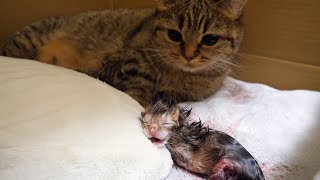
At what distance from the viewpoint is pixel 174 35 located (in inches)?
52.0

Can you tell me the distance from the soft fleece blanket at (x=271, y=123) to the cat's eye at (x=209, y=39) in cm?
24

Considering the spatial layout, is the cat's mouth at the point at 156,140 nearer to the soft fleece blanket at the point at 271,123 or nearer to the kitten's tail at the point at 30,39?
the soft fleece blanket at the point at 271,123

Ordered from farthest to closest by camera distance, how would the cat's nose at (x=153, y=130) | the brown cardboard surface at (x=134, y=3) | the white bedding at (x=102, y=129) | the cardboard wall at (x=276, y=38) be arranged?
the brown cardboard surface at (x=134, y=3)
the cardboard wall at (x=276, y=38)
the cat's nose at (x=153, y=130)
the white bedding at (x=102, y=129)

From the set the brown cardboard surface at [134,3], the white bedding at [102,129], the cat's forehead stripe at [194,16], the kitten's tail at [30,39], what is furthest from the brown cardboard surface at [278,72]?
the kitten's tail at [30,39]

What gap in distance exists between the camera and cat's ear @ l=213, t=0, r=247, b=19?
127 centimetres

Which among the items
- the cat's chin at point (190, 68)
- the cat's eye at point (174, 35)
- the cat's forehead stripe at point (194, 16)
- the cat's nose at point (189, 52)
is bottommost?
the cat's chin at point (190, 68)

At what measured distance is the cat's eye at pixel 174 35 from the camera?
1310 millimetres

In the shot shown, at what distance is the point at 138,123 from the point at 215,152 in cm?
22

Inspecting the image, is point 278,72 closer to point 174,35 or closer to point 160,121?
point 174,35

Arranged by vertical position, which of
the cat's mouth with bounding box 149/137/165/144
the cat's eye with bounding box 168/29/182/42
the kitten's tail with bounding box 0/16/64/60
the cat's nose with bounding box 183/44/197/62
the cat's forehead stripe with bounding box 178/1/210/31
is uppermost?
the cat's forehead stripe with bounding box 178/1/210/31

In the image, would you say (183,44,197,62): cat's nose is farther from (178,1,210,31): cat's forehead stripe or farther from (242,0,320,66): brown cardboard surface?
(242,0,320,66): brown cardboard surface

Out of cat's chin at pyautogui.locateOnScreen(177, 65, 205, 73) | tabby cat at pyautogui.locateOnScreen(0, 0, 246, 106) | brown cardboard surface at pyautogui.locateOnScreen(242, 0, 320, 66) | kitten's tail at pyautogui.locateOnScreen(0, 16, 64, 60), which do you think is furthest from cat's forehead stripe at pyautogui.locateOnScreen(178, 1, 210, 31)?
kitten's tail at pyautogui.locateOnScreen(0, 16, 64, 60)

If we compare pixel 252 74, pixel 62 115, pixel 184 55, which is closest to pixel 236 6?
pixel 184 55

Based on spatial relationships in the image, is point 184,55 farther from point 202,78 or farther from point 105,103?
point 105,103
